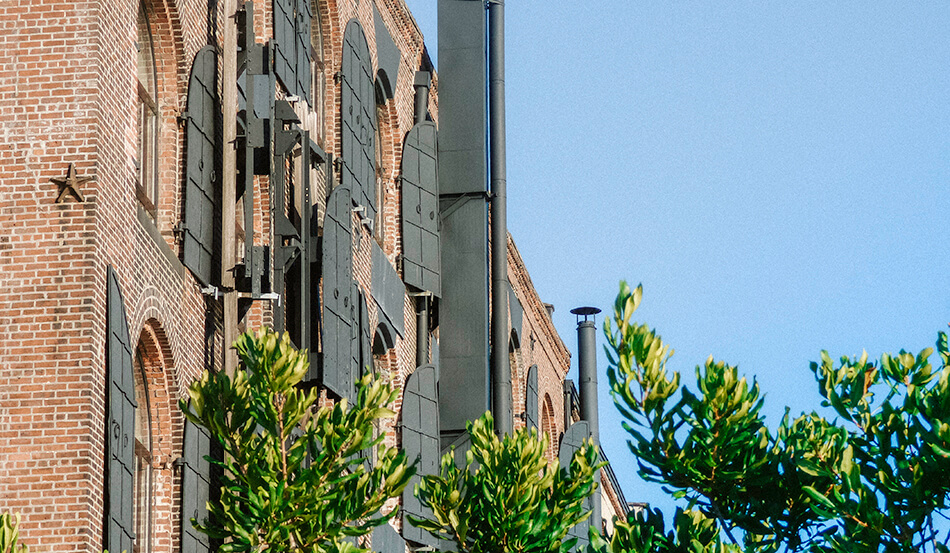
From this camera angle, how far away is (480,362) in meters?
23.1

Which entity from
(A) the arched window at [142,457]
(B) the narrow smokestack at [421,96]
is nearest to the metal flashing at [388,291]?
(B) the narrow smokestack at [421,96]

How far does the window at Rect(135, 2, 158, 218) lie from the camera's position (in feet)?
49.1

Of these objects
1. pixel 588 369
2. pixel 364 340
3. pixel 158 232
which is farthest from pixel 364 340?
pixel 588 369

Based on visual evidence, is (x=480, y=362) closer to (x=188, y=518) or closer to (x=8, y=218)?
(x=188, y=518)

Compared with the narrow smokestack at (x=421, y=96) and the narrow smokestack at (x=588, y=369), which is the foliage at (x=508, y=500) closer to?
the narrow smokestack at (x=421, y=96)

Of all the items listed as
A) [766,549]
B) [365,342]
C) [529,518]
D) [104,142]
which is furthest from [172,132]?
[766,549]

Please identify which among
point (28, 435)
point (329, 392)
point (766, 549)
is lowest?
point (766, 549)

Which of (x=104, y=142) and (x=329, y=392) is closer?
(x=104, y=142)

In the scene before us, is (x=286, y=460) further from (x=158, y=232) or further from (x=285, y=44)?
(x=285, y=44)

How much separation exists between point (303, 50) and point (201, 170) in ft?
12.1

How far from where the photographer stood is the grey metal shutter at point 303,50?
18.4m

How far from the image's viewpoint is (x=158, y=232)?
48.4 feet

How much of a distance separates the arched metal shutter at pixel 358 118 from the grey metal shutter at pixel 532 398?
31.9 feet

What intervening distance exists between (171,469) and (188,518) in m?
0.67
